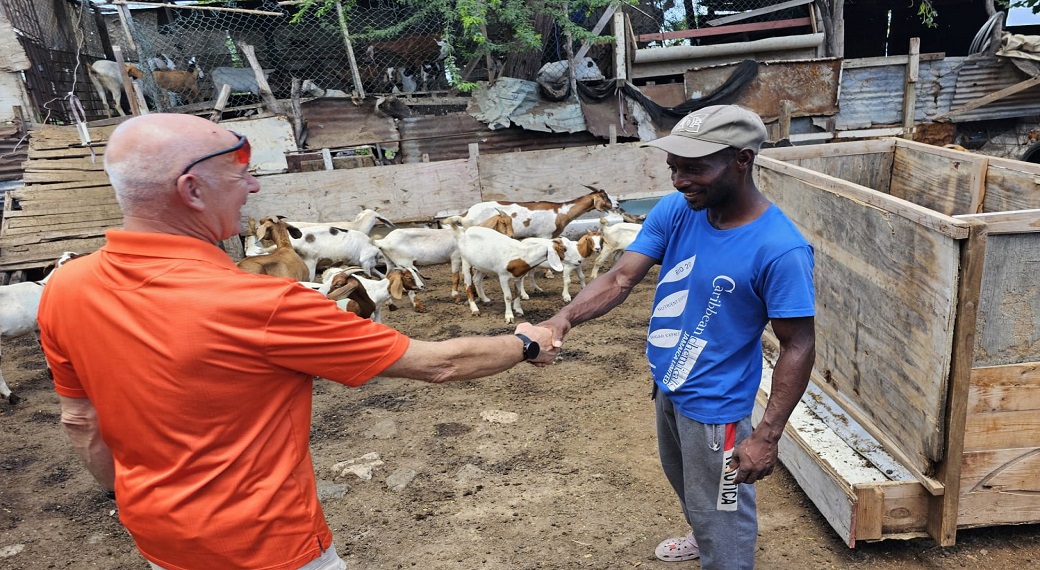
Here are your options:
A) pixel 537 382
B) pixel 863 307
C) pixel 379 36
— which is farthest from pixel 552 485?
pixel 379 36

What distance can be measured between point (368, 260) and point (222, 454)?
23.4 ft

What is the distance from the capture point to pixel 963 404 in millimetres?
2660

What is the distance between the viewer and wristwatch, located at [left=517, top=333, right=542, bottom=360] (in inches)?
86.5

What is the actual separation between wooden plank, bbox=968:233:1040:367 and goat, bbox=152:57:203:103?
13.6 meters

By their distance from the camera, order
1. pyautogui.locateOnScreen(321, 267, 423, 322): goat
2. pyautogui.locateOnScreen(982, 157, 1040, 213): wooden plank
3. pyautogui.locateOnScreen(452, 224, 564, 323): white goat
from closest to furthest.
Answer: pyautogui.locateOnScreen(982, 157, 1040, 213): wooden plank < pyautogui.locateOnScreen(321, 267, 423, 322): goat < pyautogui.locateOnScreen(452, 224, 564, 323): white goat

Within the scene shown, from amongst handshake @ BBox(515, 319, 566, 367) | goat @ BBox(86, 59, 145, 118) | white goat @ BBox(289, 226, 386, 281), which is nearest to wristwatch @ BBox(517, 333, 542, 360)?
handshake @ BBox(515, 319, 566, 367)

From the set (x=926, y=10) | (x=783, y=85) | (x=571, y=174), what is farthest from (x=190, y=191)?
(x=926, y=10)

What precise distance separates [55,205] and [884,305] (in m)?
11.0

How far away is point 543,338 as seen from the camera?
238 cm

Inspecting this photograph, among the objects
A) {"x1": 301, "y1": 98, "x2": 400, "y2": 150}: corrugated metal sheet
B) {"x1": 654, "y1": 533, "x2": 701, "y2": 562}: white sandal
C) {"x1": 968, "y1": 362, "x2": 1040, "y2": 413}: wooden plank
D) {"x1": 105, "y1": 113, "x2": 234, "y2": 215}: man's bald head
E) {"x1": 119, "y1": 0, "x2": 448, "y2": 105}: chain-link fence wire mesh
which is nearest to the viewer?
{"x1": 105, "y1": 113, "x2": 234, "y2": 215}: man's bald head

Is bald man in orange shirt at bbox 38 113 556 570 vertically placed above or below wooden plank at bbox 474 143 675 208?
above

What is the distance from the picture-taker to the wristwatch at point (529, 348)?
2.20m

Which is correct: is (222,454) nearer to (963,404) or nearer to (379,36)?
(963,404)

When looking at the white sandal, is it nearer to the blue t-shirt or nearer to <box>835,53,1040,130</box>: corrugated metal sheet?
the blue t-shirt
